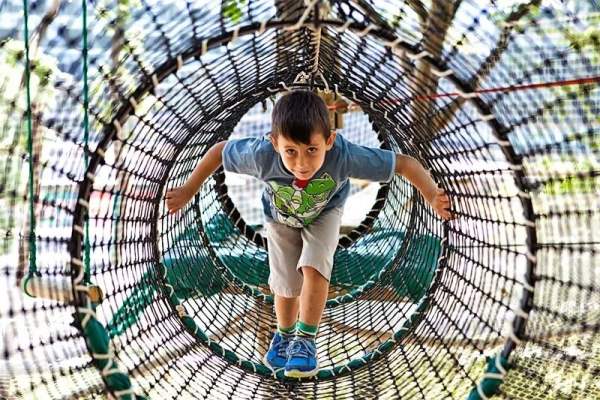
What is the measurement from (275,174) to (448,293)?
2.11 feet

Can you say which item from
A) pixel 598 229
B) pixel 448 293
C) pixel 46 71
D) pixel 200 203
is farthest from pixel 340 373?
pixel 598 229

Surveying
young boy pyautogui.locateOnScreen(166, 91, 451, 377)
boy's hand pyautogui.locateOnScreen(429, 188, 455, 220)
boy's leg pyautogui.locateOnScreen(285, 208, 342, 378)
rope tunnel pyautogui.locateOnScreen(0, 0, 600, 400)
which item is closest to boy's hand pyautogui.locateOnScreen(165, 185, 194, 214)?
young boy pyautogui.locateOnScreen(166, 91, 451, 377)

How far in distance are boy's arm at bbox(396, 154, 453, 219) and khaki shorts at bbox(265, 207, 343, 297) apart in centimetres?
27

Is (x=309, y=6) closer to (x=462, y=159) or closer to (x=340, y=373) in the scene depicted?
(x=462, y=159)

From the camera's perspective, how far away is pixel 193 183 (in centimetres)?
Result: 193

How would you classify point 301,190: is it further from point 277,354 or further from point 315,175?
point 277,354

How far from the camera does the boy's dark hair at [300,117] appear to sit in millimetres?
1730

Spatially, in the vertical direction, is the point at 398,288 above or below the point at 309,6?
below

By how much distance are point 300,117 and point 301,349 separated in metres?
0.66

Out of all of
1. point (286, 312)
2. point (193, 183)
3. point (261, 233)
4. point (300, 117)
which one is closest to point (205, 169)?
point (193, 183)

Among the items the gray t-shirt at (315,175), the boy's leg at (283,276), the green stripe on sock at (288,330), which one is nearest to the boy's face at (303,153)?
the gray t-shirt at (315,175)

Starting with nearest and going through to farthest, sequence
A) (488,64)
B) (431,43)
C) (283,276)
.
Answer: (431,43) < (488,64) < (283,276)

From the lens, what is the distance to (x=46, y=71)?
1.89 m

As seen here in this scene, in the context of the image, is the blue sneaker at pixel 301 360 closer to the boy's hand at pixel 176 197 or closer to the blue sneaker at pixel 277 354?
the blue sneaker at pixel 277 354
